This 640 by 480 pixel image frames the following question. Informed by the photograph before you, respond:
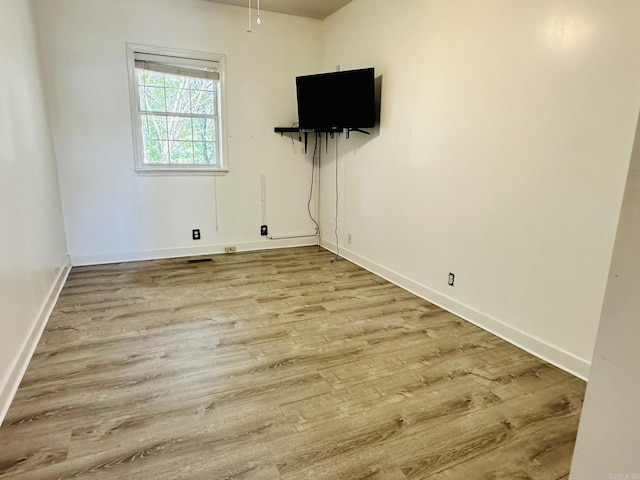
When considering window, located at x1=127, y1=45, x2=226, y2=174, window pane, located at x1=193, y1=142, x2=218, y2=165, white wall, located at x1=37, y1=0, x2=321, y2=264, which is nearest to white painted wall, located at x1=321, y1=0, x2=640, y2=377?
white wall, located at x1=37, y1=0, x2=321, y2=264

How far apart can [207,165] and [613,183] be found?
4004mm

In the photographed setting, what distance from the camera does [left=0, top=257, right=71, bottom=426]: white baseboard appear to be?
1.86 metres

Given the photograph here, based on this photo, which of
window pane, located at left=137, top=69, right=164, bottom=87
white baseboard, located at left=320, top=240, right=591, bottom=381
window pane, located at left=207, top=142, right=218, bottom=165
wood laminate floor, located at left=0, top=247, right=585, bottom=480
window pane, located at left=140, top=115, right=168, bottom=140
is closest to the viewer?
wood laminate floor, located at left=0, top=247, right=585, bottom=480

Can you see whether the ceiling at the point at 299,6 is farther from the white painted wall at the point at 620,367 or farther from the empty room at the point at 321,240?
the white painted wall at the point at 620,367

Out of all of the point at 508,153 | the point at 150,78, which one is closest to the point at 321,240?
the point at 150,78

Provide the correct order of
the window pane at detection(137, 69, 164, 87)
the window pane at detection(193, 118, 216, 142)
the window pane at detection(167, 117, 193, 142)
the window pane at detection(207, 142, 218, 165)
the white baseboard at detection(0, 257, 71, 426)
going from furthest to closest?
the window pane at detection(207, 142, 218, 165) < the window pane at detection(193, 118, 216, 142) < the window pane at detection(167, 117, 193, 142) < the window pane at detection(137, 69, 164, 87) < the white baseboard at detection(0, 257, 71, 426)

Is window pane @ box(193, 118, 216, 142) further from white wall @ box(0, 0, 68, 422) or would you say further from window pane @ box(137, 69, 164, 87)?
white wall @ box(0, 0, 68, 422)

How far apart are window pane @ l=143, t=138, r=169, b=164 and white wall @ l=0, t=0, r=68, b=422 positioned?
3.16 ft

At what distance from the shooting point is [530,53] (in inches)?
93.0

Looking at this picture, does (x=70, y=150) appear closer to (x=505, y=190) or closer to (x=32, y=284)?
(x=32, y=284)

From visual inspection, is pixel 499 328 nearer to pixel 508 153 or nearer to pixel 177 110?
pixel 508 153

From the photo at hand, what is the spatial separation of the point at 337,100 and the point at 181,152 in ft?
6.43

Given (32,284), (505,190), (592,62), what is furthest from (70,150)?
(592,62)

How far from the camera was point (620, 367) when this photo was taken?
81 cm
